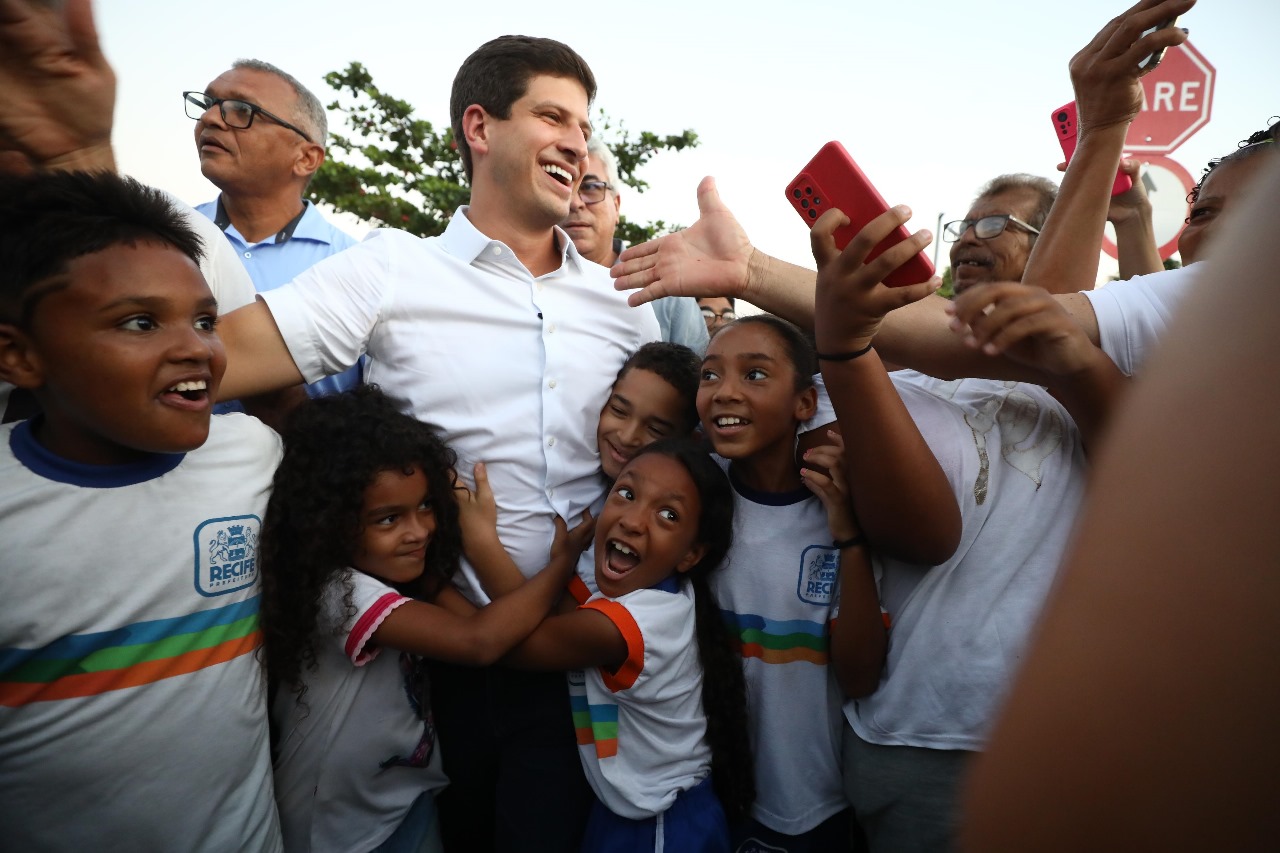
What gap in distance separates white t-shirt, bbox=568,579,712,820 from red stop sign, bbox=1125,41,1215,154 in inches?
130

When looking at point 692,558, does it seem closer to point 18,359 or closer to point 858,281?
point 858,281

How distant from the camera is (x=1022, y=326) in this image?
4.55ft

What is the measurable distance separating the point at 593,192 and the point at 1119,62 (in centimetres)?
280

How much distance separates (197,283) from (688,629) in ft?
5.08

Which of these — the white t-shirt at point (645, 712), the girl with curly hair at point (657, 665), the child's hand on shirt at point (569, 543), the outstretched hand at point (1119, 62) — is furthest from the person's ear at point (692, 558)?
the outstretched hand at point (1119, 62)

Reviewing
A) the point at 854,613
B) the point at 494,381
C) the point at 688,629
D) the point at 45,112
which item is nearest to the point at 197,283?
the point at 45,112

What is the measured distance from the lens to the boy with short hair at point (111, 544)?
1.35 metres

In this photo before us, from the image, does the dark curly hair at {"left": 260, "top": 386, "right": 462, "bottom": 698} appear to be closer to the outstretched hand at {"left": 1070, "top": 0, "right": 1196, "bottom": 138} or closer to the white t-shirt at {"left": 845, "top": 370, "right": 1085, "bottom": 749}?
the white t-shirt at {"left": 845, "top": 370, "right": 1085, "bottom": 749}

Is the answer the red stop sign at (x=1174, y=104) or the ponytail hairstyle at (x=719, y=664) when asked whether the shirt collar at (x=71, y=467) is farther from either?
the red stop sign at (x=1174, y=104)

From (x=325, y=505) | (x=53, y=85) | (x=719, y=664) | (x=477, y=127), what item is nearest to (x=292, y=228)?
(x=477, y=127)

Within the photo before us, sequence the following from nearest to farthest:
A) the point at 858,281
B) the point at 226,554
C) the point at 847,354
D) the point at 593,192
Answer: the point at 858,281
the point at 847,354
the point at 226,554
the point at 593,192

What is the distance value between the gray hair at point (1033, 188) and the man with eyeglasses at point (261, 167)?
10.1 feet

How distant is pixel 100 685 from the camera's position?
54.7 inches

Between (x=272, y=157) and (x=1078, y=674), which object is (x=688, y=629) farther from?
(x=272, y=157)
